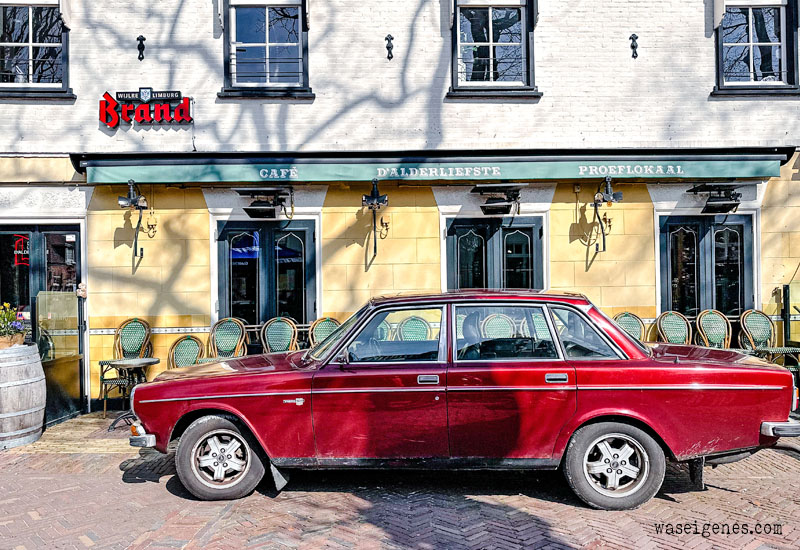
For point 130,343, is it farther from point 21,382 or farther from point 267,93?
point 267,93

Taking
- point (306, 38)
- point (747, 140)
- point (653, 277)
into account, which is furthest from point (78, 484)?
point (747, 140)

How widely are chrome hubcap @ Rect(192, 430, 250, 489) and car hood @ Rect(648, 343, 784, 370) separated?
140 inches

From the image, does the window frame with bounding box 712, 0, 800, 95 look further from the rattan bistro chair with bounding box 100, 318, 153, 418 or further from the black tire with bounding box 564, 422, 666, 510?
the rattan bistro chair with bounding box 100, 318, 153, 418

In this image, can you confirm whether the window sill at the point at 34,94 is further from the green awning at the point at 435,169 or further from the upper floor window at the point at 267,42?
the upper floor window at the point at 267,42

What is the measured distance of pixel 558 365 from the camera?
465cm

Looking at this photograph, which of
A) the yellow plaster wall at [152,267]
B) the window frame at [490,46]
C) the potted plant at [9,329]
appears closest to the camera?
the potted plant at [9,329]

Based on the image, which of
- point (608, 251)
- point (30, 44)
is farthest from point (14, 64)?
point (608, 251)

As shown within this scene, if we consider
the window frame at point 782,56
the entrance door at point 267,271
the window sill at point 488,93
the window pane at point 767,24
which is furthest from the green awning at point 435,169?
the window pane at point 767,24

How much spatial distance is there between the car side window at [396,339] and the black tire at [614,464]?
1380 millimetres

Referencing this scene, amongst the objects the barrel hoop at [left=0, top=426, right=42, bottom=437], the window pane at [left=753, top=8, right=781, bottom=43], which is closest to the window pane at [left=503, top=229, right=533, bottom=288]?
the window pane at [left=753, top=8, right=781, bottom=43]

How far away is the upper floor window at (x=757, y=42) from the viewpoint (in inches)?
354

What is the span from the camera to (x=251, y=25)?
8953 mm

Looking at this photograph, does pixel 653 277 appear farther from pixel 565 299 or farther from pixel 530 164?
pixel 565 299

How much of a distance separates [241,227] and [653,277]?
20.8ft
